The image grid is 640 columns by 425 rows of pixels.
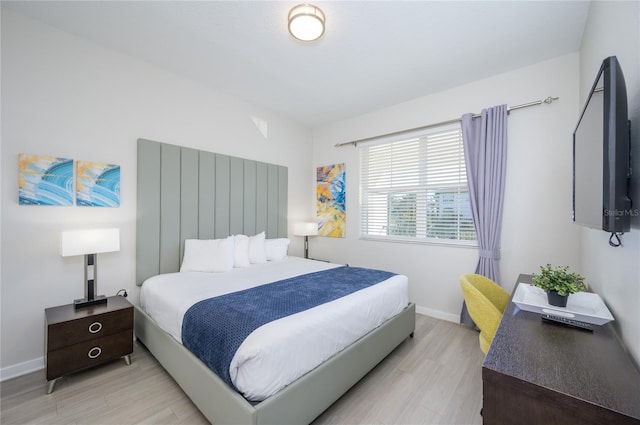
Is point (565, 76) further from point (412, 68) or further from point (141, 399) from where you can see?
point (141, 399)

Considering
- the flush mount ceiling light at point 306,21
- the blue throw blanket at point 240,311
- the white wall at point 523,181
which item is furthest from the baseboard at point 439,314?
the flush mount ceiling light at point 306,21

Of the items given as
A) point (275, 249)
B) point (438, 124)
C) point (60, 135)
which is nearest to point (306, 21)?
point (438, 124)

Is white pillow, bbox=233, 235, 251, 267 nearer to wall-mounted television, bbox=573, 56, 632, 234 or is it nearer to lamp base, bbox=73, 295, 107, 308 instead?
lamp base, bbox=73, 295, 107, 308

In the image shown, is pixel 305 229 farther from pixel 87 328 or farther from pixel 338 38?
pixel 87 328

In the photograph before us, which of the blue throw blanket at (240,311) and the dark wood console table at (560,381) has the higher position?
the dark wood console table at (560,381)

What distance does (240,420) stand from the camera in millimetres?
1303

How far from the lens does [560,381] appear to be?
2.82ft

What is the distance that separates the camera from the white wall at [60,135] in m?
2.06

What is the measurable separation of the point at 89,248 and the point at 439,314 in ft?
12.3

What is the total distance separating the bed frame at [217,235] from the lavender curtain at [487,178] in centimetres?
109

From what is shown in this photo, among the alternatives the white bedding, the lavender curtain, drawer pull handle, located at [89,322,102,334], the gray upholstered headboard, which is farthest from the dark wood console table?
the gray upholstered headboard

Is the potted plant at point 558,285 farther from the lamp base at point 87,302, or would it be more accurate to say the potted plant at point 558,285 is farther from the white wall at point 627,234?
the lamp base at point 87,302

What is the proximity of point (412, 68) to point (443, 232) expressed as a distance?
1.97 meters

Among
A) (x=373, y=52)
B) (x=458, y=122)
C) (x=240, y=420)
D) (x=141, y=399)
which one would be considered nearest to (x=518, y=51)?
(x=458, y=122)
